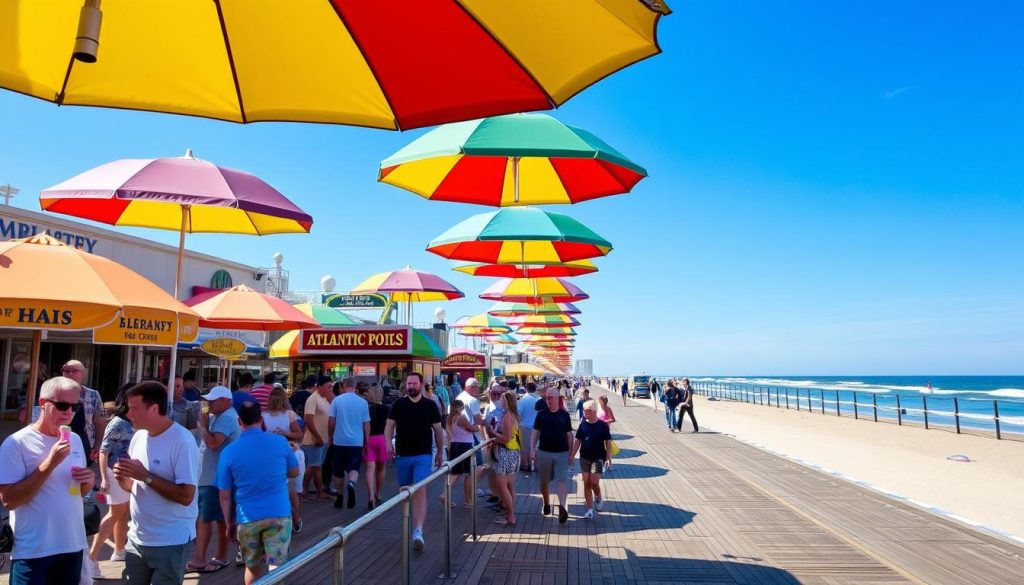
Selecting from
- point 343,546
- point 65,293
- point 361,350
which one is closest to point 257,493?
point 343,546

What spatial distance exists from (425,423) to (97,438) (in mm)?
3076

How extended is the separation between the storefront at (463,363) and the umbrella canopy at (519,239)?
44.0ft

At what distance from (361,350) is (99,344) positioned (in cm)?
647

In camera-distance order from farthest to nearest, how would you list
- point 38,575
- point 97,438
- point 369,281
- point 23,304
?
point 369,281, point 97,438, point 23,304, point 38,575

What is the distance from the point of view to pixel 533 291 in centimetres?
1527

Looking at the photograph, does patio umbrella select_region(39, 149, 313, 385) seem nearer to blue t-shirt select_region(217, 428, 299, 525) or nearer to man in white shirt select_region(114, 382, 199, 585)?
blue t-shirt select_region(217, 428, 299, 525)

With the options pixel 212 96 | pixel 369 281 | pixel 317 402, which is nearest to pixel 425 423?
pixel 317 402

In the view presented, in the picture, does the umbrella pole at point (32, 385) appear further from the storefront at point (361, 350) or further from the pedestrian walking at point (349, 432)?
the storefront at point (361, 350)

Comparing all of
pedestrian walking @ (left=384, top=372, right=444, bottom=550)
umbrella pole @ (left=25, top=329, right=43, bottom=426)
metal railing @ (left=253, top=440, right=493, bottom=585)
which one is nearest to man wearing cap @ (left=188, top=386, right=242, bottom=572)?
umbrella pole @ (left=25, top=329, right=43, bottom=426)

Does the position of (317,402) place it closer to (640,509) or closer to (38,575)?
(640,509)

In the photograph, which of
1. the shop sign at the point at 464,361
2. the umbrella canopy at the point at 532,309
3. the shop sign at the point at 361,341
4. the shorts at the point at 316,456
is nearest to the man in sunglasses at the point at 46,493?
the shorts at the point at 316,456

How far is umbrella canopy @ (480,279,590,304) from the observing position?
15.3 meters

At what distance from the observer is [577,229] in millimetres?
8984

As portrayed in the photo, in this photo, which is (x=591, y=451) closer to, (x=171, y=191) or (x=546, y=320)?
(x=171, y=191)
